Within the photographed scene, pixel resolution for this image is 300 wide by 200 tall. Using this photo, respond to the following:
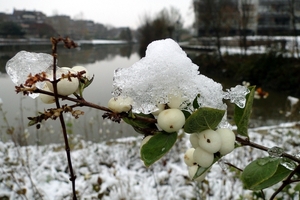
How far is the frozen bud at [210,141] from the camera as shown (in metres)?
0.30

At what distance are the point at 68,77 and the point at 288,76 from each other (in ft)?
22.7

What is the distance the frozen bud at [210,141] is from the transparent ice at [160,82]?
1.4 inches

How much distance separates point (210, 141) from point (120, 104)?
0.10m

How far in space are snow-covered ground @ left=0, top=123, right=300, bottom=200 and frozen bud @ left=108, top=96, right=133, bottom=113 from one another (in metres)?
1.38

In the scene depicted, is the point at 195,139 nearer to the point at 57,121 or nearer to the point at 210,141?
the point at 210,141

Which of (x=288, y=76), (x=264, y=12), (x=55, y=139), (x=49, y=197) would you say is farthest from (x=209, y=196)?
(x=264, y=12)

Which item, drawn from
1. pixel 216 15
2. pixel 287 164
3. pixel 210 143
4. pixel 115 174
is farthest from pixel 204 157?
pixel 216 15

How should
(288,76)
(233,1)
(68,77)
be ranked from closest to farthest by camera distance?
(68,77)
(288,76)
(233,1)

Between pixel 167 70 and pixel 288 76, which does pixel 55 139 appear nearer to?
pixel 167 70

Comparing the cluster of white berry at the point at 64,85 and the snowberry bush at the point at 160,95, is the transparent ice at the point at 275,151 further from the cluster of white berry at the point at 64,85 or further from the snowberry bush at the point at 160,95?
the cluster of white berry at the point at 64,85

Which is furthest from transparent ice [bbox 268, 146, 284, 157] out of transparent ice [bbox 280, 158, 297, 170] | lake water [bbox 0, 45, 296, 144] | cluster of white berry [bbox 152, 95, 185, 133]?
lake water [bbox 0, 45, 296, 144]

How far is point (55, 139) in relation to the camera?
10.5 feet

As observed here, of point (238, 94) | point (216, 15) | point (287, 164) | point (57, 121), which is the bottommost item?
point (57, 121)

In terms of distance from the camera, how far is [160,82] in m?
0.30
